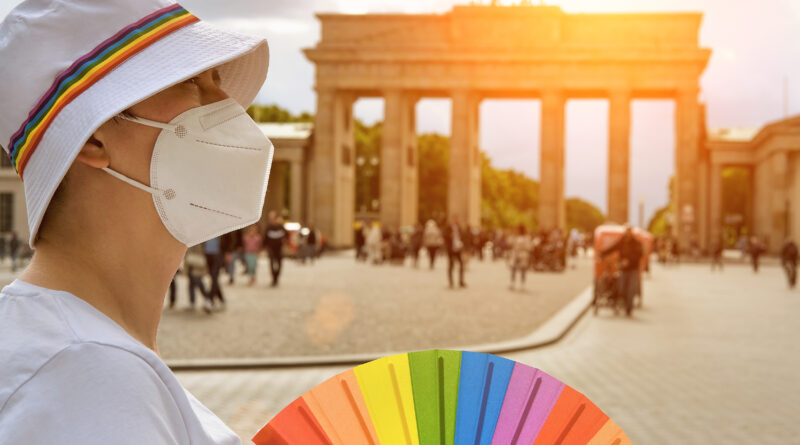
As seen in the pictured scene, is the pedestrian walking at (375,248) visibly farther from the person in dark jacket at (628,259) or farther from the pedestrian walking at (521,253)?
the person in dark jacket at (628,259)

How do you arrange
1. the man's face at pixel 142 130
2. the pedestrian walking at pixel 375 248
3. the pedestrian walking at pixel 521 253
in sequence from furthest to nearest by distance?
the pedestrian walking at pixel 375 248 < the pedestrian walking at pixel 521 253 < the man's face at pixel 142 130

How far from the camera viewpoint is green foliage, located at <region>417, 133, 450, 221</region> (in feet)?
277

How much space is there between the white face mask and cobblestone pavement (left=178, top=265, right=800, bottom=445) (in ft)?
16.1

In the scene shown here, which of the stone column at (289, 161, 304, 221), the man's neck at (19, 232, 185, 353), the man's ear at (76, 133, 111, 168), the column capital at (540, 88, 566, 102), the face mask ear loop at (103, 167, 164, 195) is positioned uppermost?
the column capital at (540, 88, 566, 102)

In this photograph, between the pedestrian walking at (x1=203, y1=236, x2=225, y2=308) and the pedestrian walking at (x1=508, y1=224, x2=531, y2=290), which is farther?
the pedestrian walking at (x1=508, y1=224, x2=531, y2=290)

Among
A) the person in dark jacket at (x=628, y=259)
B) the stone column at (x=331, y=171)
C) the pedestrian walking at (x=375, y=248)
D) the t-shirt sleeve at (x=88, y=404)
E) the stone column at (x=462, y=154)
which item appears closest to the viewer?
the t-shirt sleeve at (x=88, y=404)

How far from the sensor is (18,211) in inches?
2376

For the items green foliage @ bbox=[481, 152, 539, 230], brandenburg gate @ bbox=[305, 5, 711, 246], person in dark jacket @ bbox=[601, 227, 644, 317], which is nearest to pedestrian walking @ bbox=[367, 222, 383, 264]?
person in dark jacket @ bbox=[601, 227, 644, 317]

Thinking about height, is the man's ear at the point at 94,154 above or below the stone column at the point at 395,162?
below

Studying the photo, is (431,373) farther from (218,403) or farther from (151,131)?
(218,403)

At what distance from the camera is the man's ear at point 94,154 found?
123cm

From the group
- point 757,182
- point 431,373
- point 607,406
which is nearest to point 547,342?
point 607,406

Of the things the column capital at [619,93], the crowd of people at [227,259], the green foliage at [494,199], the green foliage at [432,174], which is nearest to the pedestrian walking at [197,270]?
the crowd of people at [227,259]

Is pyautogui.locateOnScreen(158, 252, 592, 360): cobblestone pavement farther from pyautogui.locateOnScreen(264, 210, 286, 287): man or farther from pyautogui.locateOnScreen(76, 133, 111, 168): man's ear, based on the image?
pyautogui.locateOnScreen(76, 133, 111, 168): man's ear
